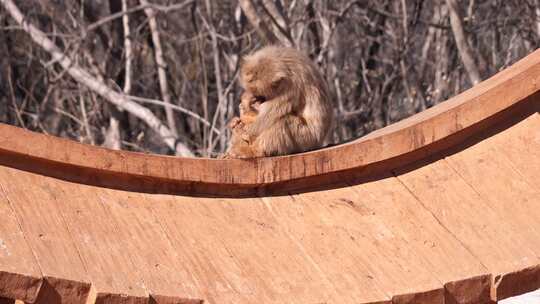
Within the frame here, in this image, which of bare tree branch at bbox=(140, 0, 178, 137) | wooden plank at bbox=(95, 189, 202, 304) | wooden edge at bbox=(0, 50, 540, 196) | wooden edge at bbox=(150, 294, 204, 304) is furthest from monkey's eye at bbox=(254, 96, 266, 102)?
bare tree branch at bbox=(140, 0, 178, 137)

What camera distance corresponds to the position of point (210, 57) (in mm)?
11367

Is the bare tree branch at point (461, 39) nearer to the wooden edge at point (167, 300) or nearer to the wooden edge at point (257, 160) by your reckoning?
the wooden edge at point (257, 160)

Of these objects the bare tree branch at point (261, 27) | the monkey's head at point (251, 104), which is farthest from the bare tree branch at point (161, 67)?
the monkey's head at point (251, 104)

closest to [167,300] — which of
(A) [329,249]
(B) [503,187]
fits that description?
(A) [329,249]

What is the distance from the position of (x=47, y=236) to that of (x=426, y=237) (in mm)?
1111

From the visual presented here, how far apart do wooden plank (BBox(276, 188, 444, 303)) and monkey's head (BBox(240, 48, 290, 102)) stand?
1.94 m

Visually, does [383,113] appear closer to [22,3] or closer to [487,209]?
[22,3]

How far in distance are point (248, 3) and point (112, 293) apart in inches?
174

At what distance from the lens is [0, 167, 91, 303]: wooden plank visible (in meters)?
2.69

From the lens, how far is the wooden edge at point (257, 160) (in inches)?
122

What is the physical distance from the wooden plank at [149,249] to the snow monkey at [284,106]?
75.4 inches

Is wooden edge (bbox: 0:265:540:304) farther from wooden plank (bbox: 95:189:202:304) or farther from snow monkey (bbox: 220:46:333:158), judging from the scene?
snow monkey (bbox: 220:46:333:158)

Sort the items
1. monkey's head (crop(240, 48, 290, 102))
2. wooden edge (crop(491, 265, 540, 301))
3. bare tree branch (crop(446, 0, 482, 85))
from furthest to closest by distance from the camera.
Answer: bare tree branch (crop(446, 0, 482, 85))
monkey's head (crop(240, 48, 290, 102))
wooden edge (crop(491, 265, 540, 301))

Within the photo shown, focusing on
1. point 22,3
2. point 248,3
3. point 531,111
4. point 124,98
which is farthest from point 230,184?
point 22,3
